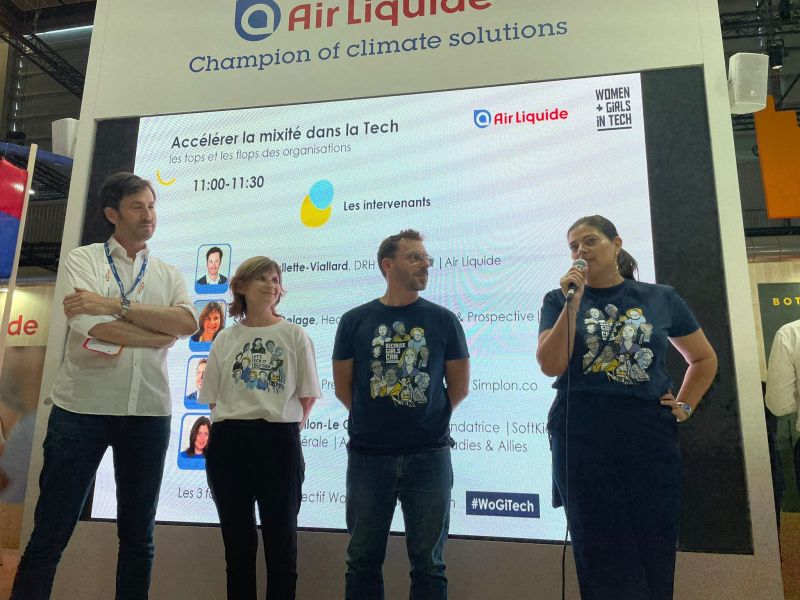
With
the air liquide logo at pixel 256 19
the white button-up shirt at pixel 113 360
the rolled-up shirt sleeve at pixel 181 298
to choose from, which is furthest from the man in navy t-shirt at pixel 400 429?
the air liquide logo at pixel 256 19

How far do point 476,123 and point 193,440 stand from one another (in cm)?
196

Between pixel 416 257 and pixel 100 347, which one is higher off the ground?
pixel 416 257

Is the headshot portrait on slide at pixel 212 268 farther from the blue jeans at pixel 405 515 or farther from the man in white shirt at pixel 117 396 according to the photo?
the blue jeans at pixel 405 515

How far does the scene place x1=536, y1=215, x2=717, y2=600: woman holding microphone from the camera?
1.93 m

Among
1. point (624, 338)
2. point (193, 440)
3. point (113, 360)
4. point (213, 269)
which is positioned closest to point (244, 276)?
point (213, 269)

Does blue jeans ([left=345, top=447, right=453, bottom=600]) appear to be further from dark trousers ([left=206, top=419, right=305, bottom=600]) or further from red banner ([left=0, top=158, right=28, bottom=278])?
red banner ([left=0, top=158, right=28, bottom=278])

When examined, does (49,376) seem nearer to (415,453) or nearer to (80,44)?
(415,453)

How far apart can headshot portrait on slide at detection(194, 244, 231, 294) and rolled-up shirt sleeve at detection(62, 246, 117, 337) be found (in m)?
0.56

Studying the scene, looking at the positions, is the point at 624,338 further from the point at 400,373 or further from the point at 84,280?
the point at 84,280

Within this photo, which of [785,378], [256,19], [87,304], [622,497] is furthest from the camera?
[785,378]

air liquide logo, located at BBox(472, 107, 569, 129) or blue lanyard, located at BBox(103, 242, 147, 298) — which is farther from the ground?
air liquide logo, located at BBox(472, 107, 569, 129)

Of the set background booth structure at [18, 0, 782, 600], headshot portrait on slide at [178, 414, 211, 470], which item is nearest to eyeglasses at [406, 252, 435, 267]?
background booth structure at [18, 0, 782, 600]

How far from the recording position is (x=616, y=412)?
2043 millimetres

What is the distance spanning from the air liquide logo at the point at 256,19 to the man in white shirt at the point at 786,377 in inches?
127
